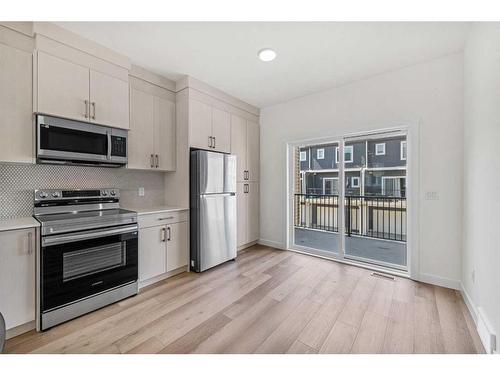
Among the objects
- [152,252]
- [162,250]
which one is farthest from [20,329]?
[162,250]

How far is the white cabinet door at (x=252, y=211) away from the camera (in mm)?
4016

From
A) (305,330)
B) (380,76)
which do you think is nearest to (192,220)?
(305,330)

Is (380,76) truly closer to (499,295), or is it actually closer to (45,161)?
(499,295)

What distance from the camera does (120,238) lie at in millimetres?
2229

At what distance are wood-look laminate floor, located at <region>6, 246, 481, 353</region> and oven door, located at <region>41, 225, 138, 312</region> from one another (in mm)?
237

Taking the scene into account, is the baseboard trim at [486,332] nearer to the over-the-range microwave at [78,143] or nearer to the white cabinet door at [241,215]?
the white cabinet door at [241,215]

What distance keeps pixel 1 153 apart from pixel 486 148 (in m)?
3.90

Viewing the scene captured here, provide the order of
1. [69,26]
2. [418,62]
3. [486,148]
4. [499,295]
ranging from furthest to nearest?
[418,62]
[69,26]
[486,148]
[499,295]

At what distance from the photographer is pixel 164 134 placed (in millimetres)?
2979

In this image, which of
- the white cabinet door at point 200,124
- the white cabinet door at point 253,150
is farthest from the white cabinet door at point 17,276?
the white cabinet door at point 253,150

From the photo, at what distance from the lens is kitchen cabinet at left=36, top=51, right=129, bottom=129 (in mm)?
1979

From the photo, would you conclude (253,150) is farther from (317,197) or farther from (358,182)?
(358,182)

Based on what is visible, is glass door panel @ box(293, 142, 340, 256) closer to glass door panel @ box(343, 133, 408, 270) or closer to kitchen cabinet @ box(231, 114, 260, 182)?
glass door panel @ box(343, 133, 408, 270)

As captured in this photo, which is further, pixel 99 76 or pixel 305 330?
pixel 99 76
